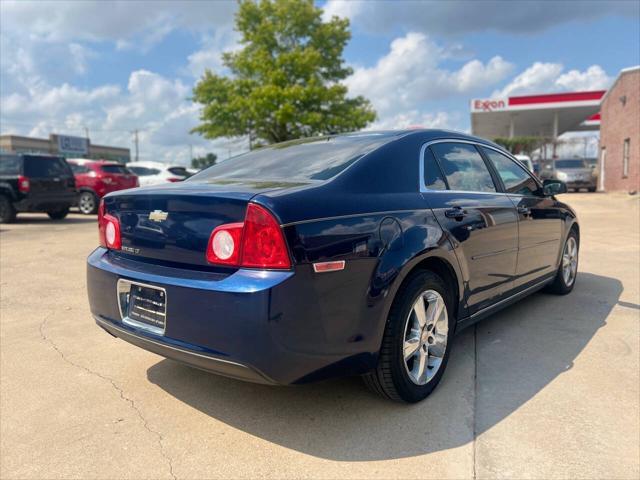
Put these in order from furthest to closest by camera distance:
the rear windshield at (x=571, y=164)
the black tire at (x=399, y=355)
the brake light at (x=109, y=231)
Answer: the rear windshield at (x=571, y=164), the brake light at (x=109, y=231), the black tire at (x=399, y=355)

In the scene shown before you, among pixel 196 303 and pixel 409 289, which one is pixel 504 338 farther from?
pixel 196 303

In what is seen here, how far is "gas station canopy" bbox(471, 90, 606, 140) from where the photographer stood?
3488 cm

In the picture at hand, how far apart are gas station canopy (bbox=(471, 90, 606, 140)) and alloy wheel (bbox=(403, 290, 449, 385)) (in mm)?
36283

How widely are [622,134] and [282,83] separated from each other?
16028 millimetres

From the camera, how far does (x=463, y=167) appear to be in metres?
3.60

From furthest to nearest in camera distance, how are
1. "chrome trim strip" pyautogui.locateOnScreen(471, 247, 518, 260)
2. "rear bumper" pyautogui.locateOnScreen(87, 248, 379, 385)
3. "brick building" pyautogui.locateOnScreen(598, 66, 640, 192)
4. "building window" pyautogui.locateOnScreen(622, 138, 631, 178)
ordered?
"building window" pyautogui.locateOnScreen(622, 138, 631, 178)
"brick building" pyautogui.locateOnScreen(598, 66, 640, 192)
"chrome trim strip" pyautogui.locateOnScreen(471, 247, 518, 260)
"rear bumper" pyautogui.locateOnScreen(87, 248, 379, 385)

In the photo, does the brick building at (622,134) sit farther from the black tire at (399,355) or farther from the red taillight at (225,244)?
the red taillight at (225,244)

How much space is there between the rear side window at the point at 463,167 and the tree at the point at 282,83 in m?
22.0

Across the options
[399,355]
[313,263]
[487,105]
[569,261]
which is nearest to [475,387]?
[399,355]

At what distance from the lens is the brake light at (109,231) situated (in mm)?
2922

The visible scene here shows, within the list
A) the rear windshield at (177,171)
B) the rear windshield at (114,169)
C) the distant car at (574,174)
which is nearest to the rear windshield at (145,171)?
the rear windshield at (177,171)

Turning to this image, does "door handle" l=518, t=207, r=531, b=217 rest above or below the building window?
below

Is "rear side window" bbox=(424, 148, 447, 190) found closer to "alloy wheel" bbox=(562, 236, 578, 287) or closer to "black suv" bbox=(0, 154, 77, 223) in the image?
"alloy wheel" bbox=(562, 236, 578, 287)

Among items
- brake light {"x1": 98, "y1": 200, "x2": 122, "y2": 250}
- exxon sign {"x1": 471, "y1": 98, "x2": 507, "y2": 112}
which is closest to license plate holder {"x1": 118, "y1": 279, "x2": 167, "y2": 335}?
brake light {"x1": 98, "y1": 200, "x2": 122, "y2": 250}
